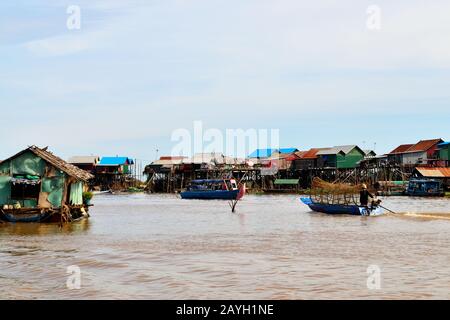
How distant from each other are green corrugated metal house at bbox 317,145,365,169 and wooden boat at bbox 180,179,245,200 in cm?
1733

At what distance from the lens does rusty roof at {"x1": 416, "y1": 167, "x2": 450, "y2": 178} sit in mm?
62191

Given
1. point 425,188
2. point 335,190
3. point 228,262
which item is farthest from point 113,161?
point 228,262

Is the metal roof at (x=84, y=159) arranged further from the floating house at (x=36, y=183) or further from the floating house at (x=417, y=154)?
the floating house at (x=36, y=183)

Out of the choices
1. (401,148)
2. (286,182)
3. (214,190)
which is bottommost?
(214,190)

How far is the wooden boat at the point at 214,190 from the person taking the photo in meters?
58.3

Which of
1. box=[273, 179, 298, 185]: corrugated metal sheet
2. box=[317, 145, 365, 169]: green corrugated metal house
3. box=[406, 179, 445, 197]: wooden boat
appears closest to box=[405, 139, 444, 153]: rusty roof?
box=[317, 145, 365, 169]: green corrugated metal house

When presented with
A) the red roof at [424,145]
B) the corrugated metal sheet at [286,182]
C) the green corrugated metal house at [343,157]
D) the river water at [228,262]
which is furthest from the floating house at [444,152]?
the river water at [228,262]

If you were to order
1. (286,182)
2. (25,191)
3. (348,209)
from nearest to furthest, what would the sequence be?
(25,191), (348,209), (286,182)

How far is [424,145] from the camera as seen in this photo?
6931cm

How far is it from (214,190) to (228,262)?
47225mm

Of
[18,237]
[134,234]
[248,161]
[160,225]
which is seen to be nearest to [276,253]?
[134,234]

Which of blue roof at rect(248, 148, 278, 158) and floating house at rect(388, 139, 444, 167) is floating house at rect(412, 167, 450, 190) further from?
blue roof at rect(248, 148, 278, 158)

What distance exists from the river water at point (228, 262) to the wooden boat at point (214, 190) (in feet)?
114

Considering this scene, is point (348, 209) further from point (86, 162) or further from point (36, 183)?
point (86, 162)
